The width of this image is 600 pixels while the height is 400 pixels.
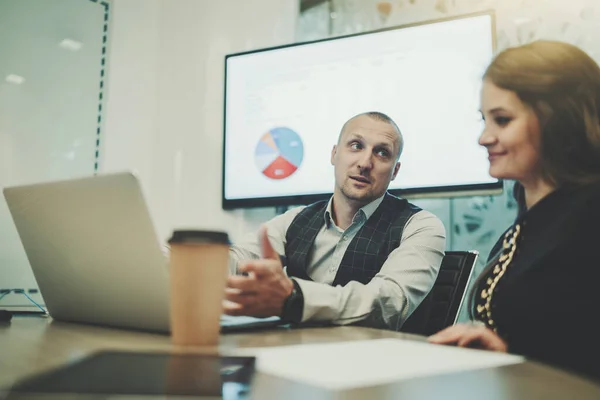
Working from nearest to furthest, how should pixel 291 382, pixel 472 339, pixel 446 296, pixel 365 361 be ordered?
1. pixel 291 382
2. pixel 365 361
3. pixel 472 339
4. pixel 446 296

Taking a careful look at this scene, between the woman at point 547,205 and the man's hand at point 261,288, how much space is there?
0.32 metres

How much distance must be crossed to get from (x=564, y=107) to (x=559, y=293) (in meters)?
0.38

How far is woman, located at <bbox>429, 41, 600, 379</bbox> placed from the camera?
85 cm

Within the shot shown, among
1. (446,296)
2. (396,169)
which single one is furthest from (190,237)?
(396,169)

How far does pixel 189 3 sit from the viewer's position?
2.62 meters

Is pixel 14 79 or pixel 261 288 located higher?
pixel 14 79

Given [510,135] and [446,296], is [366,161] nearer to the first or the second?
[446,296]

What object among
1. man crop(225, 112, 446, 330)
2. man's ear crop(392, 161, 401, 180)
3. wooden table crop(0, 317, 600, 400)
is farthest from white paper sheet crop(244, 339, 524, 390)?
man's ear crop(392, 161, 401, 180)

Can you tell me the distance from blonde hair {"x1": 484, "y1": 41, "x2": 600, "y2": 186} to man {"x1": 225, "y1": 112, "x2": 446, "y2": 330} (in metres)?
0.43

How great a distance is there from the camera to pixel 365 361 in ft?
1.88

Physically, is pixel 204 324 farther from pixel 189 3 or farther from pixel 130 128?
pixel 189 3

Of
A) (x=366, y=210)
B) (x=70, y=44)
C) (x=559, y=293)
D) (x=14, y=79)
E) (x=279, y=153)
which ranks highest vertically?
(x=70, y=44)

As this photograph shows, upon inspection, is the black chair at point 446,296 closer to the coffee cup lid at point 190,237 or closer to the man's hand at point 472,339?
the man's hand at point 472,339

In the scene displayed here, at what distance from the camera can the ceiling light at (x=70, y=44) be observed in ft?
7.20
